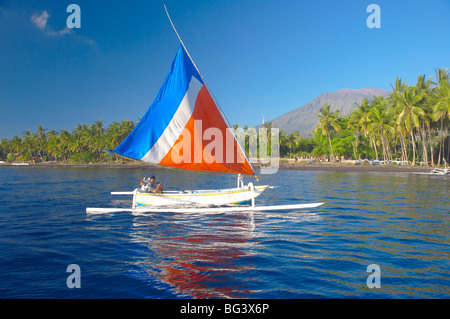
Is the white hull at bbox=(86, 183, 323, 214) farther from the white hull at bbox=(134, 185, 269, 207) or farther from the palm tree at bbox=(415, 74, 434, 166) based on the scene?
the palm tree at bbox=(415, 74, 434, 166)

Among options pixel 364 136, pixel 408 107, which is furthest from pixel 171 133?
pixel 364 136

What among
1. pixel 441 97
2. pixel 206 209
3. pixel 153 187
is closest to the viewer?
pixel 206 209

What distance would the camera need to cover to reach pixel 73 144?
135 m

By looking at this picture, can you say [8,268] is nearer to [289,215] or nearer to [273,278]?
[273,278]

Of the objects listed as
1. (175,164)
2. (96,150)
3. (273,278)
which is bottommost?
(273,278)

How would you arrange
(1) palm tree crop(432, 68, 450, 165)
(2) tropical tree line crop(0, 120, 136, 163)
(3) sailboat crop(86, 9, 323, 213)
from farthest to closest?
(2) tropical tree line crop(0, 120, 136, 163) → (1) palm tree crop(432, 68, 450, 165) → (3) sailboat crop(86, 9, 323, 213)

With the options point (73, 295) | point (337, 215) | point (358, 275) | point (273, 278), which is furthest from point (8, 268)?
point (337, 215)

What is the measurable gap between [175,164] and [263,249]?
853 centimetres

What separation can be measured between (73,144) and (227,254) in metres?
141

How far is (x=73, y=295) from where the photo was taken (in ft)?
26.9

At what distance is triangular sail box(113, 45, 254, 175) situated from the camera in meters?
17.9

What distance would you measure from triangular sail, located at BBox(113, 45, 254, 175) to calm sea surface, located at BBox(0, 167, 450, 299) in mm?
3472

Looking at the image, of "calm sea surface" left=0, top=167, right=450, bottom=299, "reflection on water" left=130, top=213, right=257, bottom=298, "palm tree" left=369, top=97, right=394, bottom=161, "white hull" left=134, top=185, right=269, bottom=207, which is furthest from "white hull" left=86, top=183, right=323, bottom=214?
"palm tree" left=369, top=97, right=394, bottom=161

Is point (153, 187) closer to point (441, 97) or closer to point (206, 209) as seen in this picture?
point (206, 209)
